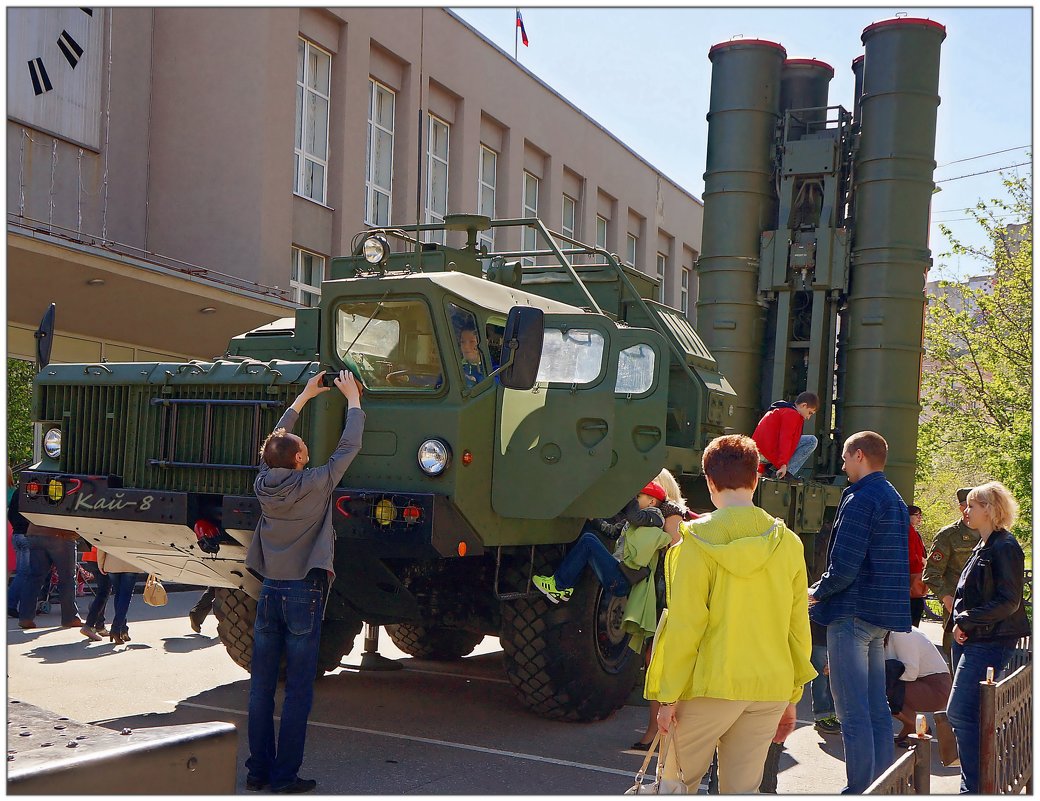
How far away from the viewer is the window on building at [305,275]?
19.5m

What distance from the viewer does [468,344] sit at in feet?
22.0

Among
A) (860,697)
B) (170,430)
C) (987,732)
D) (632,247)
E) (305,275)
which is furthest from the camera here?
(632,247)

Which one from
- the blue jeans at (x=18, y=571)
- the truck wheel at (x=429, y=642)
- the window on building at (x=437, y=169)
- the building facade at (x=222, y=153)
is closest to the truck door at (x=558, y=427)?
the truck wheel at (x=429, y=642)

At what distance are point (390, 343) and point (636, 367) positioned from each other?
1616 millimetres

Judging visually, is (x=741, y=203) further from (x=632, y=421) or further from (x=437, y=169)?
(x=437, y=169)

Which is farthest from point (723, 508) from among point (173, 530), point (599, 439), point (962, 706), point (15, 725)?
point (173, 530)

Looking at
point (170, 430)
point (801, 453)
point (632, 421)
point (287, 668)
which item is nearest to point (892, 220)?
point (801, 453)

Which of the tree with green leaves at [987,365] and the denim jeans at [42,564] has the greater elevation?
the tree with green leaves at [987,365]

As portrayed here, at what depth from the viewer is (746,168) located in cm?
1112

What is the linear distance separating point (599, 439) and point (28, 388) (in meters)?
11.0

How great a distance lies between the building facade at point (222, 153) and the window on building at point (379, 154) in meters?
0.04

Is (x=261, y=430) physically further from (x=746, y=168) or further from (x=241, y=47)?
(x=241, y=47)

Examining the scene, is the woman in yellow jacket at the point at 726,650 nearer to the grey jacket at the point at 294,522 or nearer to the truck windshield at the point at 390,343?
the grey jacket at the point at 294,522

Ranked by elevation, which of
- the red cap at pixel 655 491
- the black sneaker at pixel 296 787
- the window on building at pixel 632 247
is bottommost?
the black sneaker at pixel 296 787
